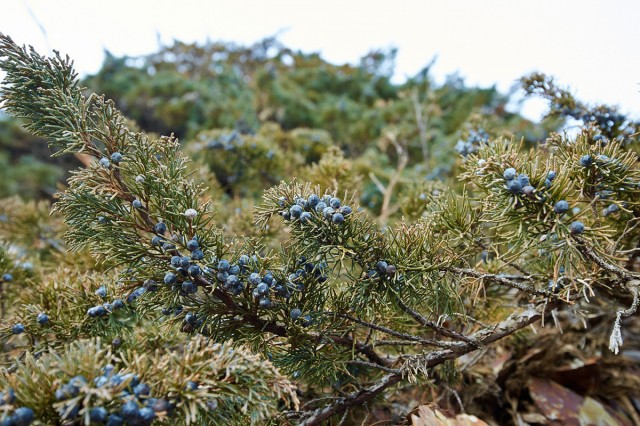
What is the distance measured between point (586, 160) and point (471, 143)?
57 cm

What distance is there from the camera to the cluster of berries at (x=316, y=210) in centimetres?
64

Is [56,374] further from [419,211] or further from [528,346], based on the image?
[528,346]

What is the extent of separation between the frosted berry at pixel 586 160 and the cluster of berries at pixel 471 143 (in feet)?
1.55

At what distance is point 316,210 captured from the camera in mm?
655

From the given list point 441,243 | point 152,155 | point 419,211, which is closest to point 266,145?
point 419,211

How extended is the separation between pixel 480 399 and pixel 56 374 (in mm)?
933

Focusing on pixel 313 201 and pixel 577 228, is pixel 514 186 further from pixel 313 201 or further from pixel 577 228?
pixel 313 201

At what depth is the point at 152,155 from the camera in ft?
2.36

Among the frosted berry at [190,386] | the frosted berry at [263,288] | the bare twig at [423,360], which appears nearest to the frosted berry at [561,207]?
the bare twig at [423,360]

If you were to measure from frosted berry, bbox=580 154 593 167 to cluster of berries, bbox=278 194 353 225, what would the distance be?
35 centimetres

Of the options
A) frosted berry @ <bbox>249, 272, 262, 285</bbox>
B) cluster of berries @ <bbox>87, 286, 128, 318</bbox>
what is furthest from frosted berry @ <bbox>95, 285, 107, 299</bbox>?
frosted berry @ <bbox>249, 272, 262, 285</bbox>

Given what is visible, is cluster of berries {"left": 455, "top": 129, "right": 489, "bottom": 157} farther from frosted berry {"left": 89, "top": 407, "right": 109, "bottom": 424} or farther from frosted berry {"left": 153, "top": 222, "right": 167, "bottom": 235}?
frosted berry {"left": 89, "top": 407, "right": 109, "bottom": 424}

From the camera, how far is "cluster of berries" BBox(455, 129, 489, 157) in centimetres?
116

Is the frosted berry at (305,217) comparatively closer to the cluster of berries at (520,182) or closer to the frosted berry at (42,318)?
the cluster of berries at (520,182)
